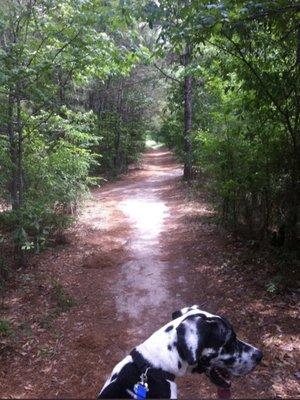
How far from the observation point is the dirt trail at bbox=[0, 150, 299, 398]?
4.62m

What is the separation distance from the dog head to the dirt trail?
4.11ft

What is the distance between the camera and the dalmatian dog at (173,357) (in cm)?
273

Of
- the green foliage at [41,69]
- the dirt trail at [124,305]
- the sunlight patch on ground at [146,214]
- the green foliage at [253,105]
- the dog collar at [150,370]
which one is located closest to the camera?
the dog collar at [150,370]

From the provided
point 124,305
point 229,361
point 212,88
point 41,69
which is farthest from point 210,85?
point 229,361

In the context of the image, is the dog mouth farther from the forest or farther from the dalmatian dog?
the forest

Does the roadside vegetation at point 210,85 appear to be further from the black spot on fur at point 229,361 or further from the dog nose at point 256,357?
the black spot on fur at point 229,361

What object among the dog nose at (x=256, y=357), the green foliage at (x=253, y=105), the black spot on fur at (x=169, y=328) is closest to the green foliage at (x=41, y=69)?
the green foliage at (x=253, y=105)

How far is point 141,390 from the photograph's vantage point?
8.73 ft

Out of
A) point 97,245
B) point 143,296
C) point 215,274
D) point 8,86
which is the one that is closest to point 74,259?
point 97,245

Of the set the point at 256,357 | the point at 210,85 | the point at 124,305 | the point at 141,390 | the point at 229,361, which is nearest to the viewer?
the point at 141,390

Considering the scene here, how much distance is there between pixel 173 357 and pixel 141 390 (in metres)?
0.31

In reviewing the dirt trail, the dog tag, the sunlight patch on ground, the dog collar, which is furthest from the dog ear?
the sunlight patch on ground

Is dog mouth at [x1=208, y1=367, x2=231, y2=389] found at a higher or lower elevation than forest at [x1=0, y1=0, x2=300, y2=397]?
lower

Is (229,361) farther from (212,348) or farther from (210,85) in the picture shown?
(210,85)
